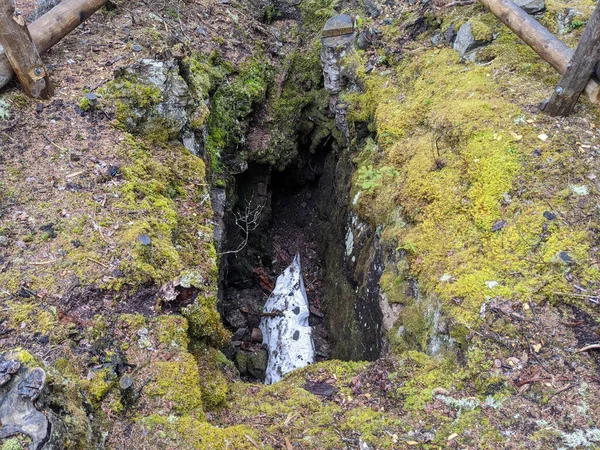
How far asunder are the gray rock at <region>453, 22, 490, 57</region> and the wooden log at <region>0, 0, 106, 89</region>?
551cm

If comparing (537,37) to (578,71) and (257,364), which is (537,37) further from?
(257,364)

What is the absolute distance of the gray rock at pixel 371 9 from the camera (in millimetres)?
7684

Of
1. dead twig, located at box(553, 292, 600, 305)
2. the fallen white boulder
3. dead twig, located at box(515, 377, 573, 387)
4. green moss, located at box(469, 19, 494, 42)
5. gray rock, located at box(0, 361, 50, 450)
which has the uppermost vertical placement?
gray rock, located at box(0, 361, 50, 450)

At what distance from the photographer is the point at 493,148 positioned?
4.66 metres

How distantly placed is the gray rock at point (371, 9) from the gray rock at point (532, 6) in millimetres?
2649

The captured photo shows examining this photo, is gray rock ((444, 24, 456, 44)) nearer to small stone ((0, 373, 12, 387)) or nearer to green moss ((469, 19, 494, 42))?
green moss ((469, 19, 494, 42))

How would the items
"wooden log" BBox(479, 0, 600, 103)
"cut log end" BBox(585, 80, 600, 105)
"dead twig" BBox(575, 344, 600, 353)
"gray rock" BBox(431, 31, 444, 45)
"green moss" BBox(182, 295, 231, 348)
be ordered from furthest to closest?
"gray rock" BBox(431, 31, 444, 45) < "wooden log" BBox(479, 0, 600, 103) < "cut log end" BBox(585, 80, 600, 105) < "green moss" BBox(182, 295, 231, 348) < "dead twig" BBox(575, 344, 600, 353)

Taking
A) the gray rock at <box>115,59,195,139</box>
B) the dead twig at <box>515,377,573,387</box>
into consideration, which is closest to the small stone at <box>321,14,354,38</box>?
the gray rock at <box>115,59,195,139</box>

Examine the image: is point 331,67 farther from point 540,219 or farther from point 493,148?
point 540,219

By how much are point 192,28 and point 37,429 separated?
7.19 m

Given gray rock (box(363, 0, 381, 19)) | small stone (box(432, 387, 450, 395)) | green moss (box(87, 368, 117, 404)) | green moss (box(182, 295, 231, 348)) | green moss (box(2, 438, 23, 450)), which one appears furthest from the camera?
gray rock (box(363, 0, 381, 19))

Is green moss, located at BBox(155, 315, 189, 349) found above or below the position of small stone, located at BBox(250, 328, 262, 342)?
above

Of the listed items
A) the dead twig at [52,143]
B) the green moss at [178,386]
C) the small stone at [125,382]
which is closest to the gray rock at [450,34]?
the dead twig at [52,143]

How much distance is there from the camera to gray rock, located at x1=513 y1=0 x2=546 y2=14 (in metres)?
5.72
